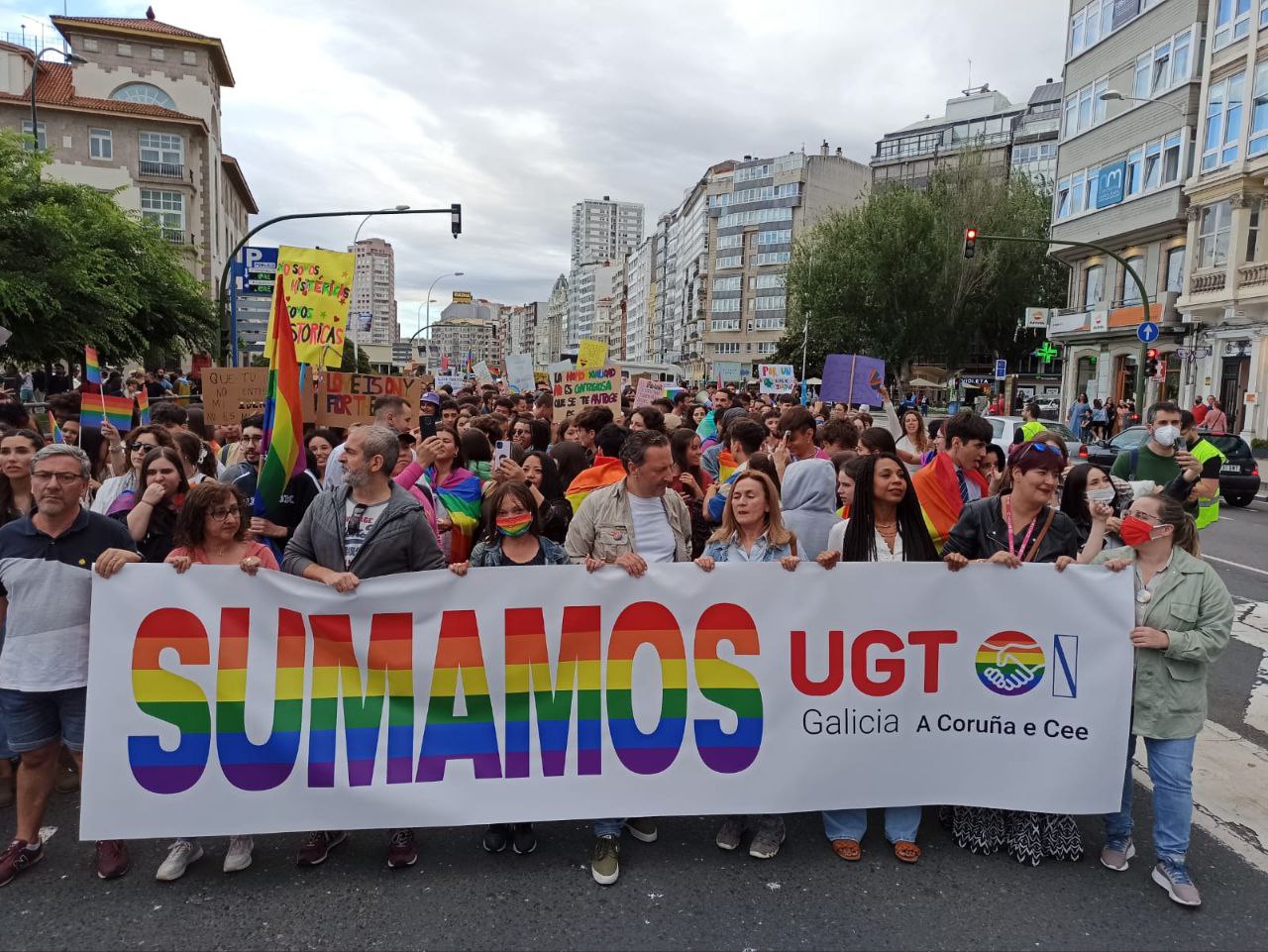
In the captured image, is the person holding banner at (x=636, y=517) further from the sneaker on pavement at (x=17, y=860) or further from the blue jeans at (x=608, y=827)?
the sneaker on pavement at (x=17, y=860)

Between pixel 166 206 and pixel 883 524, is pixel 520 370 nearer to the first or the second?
pixel 883 524

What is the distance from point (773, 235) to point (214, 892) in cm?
10002

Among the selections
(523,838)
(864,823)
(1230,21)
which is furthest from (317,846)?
(1230,21)

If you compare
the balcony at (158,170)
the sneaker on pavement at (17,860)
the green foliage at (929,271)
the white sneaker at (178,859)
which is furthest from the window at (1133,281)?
the balcony at (158,170)

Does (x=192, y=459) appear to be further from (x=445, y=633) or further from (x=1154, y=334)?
(x=1154, y=334)

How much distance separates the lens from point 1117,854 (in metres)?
3.88

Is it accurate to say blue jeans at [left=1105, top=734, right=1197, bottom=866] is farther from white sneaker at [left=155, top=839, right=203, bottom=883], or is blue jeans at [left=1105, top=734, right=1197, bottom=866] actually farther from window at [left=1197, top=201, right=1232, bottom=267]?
window at [left=1197, top=201, right=1232, bottom=267]

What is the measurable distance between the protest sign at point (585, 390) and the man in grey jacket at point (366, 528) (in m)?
7.91

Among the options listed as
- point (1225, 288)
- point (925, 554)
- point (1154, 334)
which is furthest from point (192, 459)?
point (1225, 288)

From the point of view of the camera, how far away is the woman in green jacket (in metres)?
3.65

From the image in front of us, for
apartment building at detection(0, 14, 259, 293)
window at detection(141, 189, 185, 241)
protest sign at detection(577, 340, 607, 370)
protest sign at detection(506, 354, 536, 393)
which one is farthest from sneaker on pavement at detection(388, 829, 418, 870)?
window at detection(141, 189, 185, 241)

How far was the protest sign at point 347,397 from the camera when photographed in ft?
25.8

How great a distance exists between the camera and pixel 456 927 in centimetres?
337

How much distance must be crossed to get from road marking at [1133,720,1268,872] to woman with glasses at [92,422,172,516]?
5.64m
